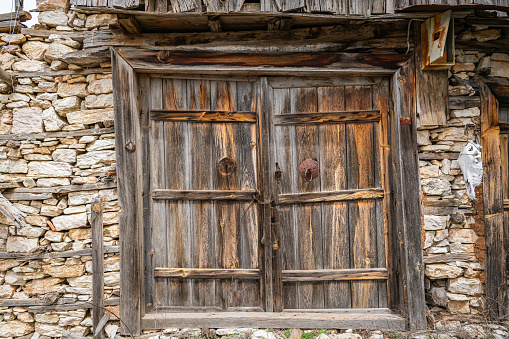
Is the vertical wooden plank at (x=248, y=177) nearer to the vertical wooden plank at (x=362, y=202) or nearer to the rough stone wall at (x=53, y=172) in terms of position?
the vertical wooden plank at (x=362, y=202)

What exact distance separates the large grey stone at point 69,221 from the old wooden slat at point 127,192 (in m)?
0.39

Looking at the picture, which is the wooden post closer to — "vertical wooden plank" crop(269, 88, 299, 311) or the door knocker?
"vertical wooden plank" crop(269, 88, 299, 311)

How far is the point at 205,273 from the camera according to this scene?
2783 millimetres

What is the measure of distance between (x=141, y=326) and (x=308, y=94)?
9.01 ft

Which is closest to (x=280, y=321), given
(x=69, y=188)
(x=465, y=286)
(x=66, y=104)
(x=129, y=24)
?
(x=465, y=286)

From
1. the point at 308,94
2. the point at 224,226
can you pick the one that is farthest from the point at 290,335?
the point at 308,94

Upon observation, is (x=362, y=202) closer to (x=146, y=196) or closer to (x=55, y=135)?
(x=146, y=196)

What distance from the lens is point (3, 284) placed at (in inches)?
105

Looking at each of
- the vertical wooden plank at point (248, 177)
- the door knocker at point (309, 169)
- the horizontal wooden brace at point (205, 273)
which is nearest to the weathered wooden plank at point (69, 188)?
the horizontal wooden brace at point (205, 273)

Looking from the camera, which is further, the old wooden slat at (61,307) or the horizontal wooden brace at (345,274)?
the horizontal wooden brace at (345,274)

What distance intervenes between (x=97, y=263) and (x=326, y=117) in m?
2.56

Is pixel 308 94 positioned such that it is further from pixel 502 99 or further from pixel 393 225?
pixel 502 99

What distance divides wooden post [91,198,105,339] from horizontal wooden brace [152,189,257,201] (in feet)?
1.68

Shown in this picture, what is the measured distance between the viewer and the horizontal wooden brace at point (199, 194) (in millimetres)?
2783
